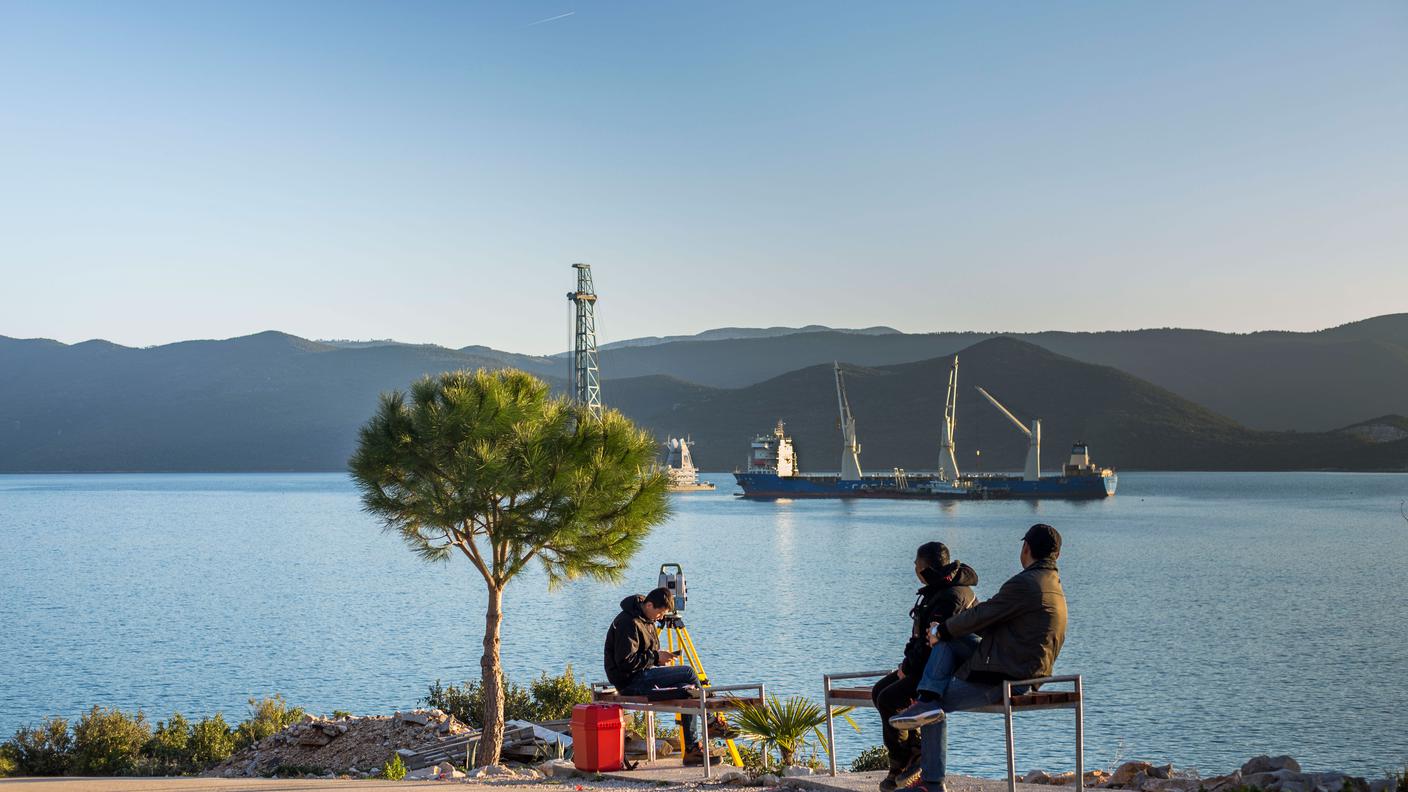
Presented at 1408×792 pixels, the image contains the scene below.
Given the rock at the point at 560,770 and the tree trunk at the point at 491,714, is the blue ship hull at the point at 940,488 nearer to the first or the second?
the tree trunk at the point at 491,714

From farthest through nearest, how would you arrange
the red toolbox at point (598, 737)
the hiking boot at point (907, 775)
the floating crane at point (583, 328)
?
the floating crane at point (583, 328)
the red toolbox at point (598, 737)
the hiking boot at point (907, 775)

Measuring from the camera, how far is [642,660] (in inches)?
320

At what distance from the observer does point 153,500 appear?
127 m

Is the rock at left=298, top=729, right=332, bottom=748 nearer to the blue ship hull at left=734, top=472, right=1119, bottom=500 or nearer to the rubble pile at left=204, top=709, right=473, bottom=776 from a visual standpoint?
the rubble pile at left=204, top=709, right=473, bottom=776

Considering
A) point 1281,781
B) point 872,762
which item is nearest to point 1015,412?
point 872,762

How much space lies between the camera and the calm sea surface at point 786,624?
19.2m

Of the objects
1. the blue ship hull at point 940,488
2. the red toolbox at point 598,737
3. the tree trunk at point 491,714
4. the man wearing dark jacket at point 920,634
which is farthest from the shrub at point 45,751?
the blue ship hull at point 940,488

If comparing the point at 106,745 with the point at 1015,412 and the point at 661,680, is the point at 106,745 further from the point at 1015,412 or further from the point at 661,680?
the point at 1015,412

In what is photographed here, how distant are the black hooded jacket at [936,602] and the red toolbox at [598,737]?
251 cm

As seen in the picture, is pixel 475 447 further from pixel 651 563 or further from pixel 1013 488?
pixel 1013 488

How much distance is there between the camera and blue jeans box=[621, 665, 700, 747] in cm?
797

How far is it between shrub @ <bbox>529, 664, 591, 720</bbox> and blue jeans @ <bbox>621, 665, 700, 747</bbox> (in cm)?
590

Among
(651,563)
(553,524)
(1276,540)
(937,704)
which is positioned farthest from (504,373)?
(1276,540)

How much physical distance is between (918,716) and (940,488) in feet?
363
